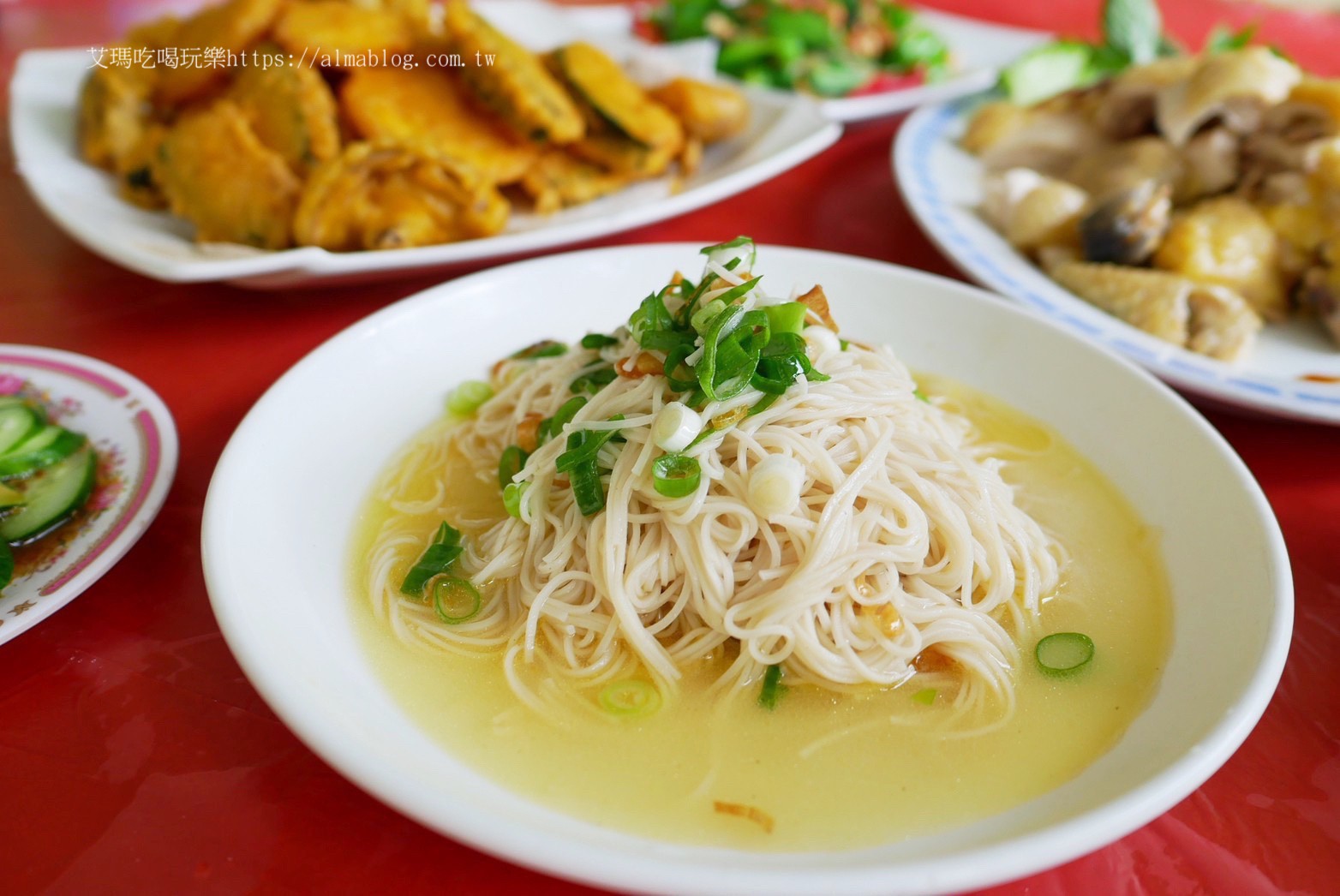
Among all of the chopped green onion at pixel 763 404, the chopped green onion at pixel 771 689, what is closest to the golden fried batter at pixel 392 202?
the chopped green onion at pixel 763 404

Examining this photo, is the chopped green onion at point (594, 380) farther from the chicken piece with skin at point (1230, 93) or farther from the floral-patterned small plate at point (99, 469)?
the chicken piece with skin at point (1230, 93)

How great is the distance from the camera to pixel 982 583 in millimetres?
1952

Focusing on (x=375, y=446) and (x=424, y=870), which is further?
(x=375, y=446)

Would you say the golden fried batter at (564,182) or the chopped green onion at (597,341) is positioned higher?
the chopped green onion at (597,341)

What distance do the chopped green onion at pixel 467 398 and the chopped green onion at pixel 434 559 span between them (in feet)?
1.33

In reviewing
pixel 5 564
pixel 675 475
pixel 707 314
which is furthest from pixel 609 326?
pixel 5 564

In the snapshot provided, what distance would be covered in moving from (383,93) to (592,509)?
2.12m

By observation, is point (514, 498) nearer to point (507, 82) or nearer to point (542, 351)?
point (542, 351)

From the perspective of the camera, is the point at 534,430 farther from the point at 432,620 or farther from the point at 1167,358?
the point at 1167,358

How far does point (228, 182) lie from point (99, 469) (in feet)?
4.18

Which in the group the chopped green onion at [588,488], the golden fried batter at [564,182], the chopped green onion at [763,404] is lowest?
the golden fried batter at [564,182]

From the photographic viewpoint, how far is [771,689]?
174 cm

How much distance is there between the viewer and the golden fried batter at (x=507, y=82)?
329 cm

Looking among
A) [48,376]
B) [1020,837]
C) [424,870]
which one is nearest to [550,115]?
[48,376]
